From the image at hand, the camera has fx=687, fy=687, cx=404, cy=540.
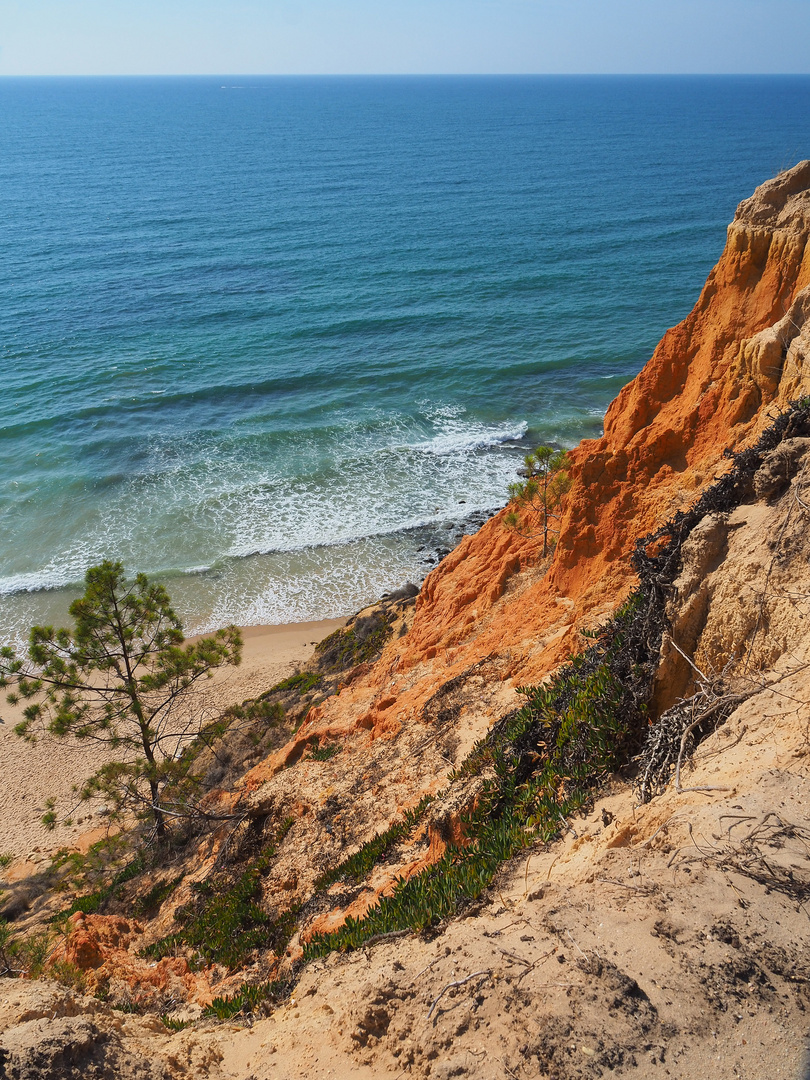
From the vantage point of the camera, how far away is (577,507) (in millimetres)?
13102

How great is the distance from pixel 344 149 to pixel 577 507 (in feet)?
372

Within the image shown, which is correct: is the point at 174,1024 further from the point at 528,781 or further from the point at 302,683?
the point at 302,683

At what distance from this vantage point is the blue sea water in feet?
94.5

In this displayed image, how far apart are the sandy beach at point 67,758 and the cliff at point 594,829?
20.5ft

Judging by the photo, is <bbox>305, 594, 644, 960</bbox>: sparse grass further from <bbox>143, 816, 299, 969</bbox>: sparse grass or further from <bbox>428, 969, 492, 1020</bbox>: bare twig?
<bbox>428, 969, 492, 1020</bbox>: bare twig

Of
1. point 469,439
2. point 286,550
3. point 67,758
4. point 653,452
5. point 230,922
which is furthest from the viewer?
point 469,439

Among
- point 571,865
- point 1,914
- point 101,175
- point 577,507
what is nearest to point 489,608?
point 577,507

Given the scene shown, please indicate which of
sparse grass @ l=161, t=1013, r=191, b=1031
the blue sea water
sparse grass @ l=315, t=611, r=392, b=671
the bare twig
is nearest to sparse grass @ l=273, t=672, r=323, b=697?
sparse grass @ l=315, t=611, r=392, b=671

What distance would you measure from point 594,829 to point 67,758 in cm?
1856

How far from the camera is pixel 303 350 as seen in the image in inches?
1737

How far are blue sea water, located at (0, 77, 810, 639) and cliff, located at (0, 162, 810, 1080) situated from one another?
7.03m

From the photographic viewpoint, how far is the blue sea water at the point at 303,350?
28.8 m

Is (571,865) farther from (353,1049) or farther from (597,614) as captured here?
(597,614)

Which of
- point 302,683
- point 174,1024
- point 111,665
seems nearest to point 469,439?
point 302,683
